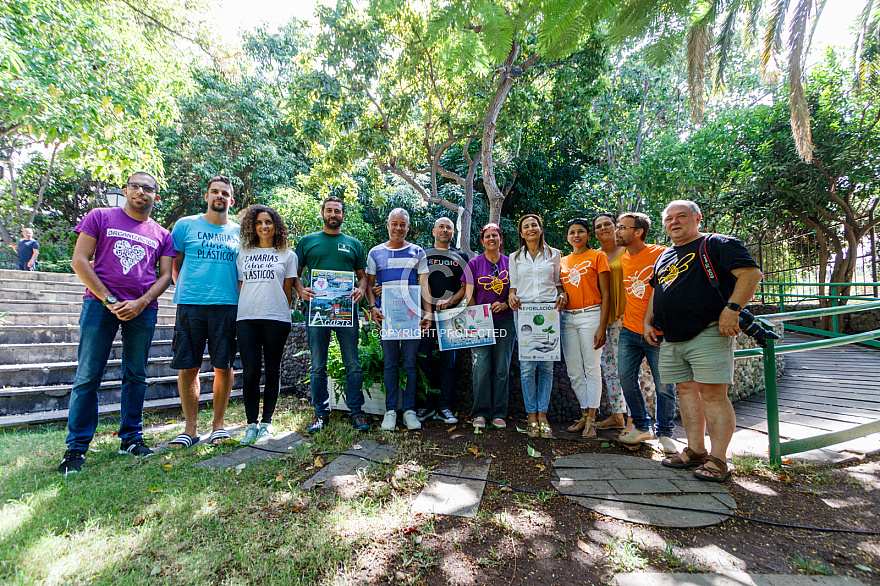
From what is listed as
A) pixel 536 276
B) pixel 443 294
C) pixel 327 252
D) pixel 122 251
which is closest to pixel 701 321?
pixel 536 276

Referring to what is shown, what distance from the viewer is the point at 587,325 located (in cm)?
375

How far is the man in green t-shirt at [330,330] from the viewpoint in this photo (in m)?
3.95

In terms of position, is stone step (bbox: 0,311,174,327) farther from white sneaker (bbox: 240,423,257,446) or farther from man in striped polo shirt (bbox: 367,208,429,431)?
man in striped polo shirt (bbox: 367,208,429,431)

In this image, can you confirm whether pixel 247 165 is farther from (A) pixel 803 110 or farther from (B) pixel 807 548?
(B) pixel 807 548

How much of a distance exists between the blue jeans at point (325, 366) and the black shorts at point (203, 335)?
0.71m

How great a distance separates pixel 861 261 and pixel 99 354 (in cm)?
1756

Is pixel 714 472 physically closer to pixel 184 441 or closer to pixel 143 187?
pixel 184 441

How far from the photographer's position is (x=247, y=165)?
1767 centimetres

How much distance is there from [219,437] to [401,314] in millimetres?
1995

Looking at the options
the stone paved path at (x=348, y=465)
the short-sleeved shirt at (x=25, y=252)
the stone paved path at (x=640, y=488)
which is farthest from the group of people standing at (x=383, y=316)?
the short-sleeved shirt at (x=25, y=252)

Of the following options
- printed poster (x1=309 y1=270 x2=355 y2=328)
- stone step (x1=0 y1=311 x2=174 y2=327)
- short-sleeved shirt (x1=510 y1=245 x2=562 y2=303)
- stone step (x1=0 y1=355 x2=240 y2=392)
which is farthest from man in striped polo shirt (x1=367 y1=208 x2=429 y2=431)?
stone step (x1=0 y1=311 x2=174 y2=327)

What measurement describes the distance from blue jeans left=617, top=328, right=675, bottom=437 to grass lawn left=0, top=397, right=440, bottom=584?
2.01 m

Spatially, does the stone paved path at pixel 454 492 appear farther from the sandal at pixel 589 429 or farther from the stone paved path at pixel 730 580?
the sandal at pixel 589 429

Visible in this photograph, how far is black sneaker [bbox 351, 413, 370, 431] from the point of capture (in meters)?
3.88
